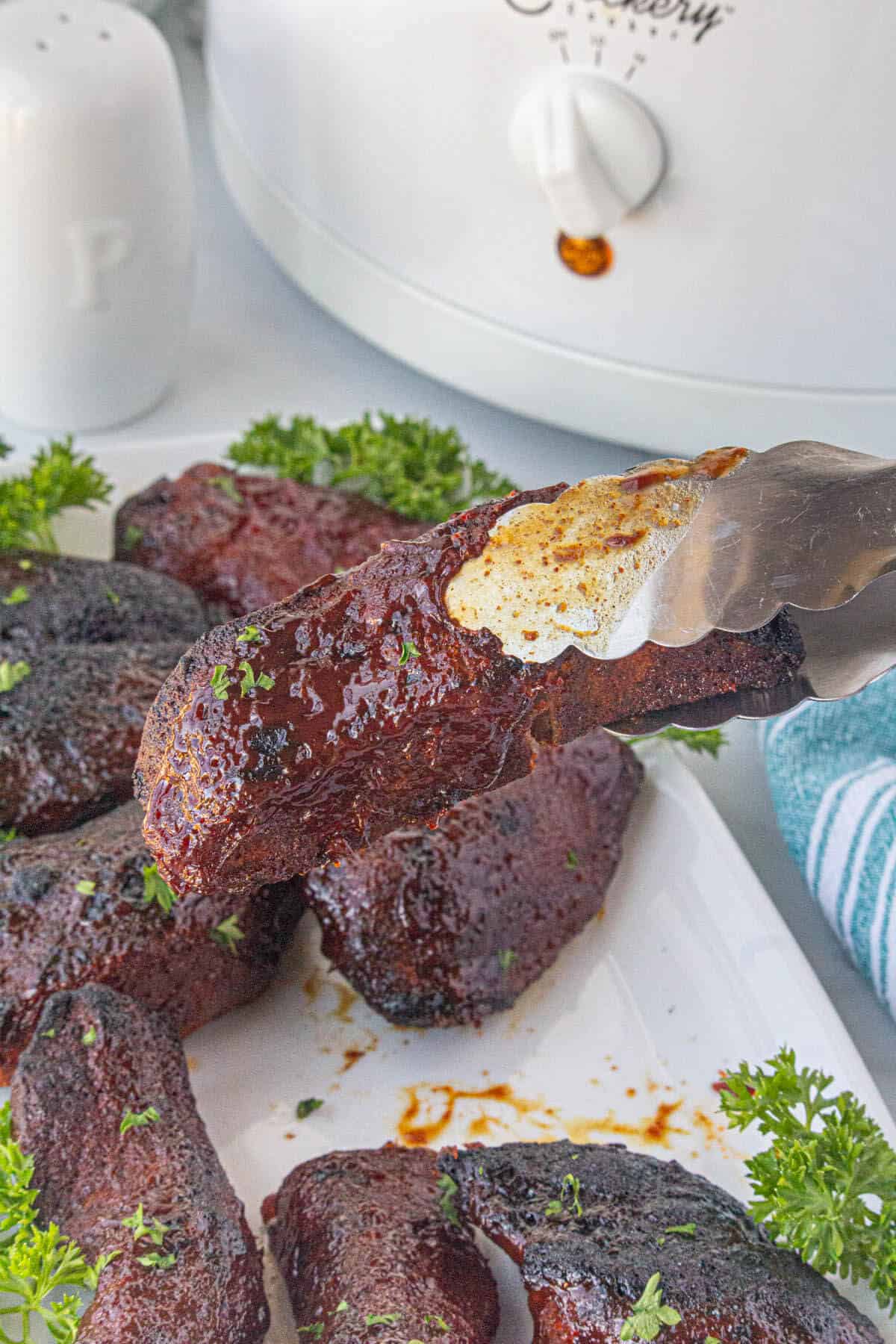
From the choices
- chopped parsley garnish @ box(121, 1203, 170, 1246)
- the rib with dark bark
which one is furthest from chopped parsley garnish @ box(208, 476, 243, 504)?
chopped parsley garnish @ box(121, 1203, 170, 1246)

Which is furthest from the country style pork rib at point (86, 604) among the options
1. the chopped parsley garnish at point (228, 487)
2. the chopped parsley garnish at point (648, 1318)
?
the chopped parsley garnish at point (648, 1318)

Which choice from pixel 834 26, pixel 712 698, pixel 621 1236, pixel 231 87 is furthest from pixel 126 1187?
pixel 231 87

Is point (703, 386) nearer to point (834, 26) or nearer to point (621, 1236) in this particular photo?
point (834, 26)

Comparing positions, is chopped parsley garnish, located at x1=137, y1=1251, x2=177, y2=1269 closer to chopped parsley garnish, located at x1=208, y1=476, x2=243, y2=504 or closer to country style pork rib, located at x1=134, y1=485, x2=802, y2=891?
country style pork rib, located at x1=134, y1=485, x2=802, y2=891

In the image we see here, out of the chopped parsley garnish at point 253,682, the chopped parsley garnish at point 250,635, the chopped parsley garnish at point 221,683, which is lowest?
the chopped parsley garnish at point 253,682

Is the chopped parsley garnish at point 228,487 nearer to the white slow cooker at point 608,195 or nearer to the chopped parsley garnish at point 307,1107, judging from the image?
the white slow cooker at point 608,195

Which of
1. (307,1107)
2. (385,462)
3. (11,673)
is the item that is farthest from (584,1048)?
(385,462)
